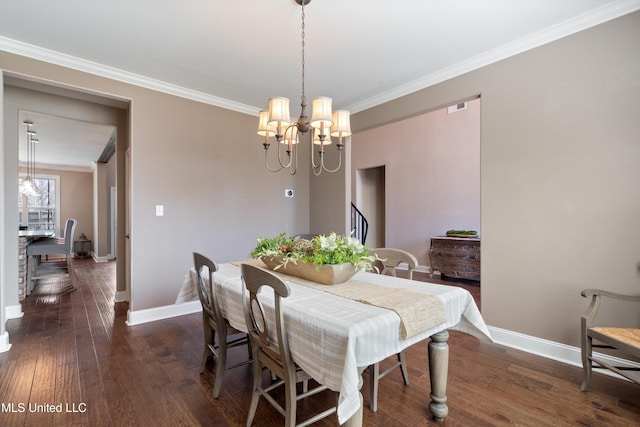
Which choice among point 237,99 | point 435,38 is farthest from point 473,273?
point 237,99

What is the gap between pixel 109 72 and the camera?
10.0 ft

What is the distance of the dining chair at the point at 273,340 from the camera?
4.40 ft

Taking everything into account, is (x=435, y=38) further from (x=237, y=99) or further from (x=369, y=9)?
(x=237, y=99)

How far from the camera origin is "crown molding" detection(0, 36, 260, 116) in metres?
2.61

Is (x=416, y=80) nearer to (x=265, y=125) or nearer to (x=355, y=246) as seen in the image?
(x=265, y=125)

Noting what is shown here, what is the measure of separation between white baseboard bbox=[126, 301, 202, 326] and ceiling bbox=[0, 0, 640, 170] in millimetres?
2509

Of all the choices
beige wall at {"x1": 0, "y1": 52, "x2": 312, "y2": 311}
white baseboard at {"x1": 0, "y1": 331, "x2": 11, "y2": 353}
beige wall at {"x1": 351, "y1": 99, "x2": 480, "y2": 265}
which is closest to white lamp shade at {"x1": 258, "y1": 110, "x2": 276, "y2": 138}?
beige wall at {"x1": 0, "y1": 52, "x2": 312, "y2": 311}

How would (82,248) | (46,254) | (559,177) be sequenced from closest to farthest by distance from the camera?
(559,177) < (46,254) < (82,248)

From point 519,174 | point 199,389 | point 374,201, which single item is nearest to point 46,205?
point 374,201

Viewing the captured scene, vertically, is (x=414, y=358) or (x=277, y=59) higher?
(x=277, y=59)

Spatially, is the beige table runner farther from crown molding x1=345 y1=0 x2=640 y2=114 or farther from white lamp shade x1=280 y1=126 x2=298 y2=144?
crown molding x1=345 y1=0 x2=640 y2=114

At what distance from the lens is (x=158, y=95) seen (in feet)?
11.2

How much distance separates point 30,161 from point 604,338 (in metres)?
11.0

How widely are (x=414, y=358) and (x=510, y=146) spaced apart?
2.02m
